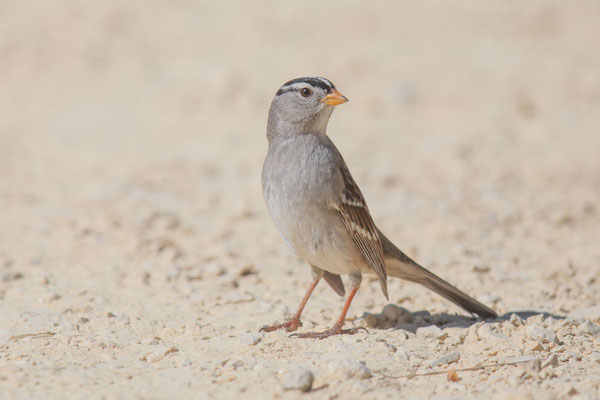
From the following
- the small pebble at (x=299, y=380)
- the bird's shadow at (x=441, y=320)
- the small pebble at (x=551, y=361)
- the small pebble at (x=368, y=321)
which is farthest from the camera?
the small pebble at (x=368, y=321)

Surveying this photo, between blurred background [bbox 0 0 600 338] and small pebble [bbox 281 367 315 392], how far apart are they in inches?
106

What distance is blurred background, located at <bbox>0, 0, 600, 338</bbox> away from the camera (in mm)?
8570

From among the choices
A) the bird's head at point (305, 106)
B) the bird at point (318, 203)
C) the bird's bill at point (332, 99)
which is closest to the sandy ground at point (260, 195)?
the bird at point (318, 203)

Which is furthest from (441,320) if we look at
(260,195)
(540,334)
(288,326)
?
(260,195)

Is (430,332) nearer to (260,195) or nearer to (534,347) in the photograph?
(534,347)

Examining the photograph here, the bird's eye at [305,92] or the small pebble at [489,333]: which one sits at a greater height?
the bird's eye at [305,92]

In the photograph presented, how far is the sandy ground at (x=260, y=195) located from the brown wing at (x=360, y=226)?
18.2 inches

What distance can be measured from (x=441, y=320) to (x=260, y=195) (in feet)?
13.7

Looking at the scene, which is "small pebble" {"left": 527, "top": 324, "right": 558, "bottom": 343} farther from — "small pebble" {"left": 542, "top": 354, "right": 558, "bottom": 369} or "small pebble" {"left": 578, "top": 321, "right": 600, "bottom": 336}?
"small pebble" {"left": 542, "top": 354, "right": 558, "bottom": 369}

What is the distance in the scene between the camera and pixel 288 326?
6.34 metres

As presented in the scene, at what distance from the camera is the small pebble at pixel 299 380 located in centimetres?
482

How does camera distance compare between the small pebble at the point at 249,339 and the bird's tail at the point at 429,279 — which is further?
the bird's tail at the point at 429,279

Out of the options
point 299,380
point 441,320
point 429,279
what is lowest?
point 441,320

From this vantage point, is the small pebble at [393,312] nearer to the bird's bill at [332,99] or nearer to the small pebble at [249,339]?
the small pebble at [249,339]
